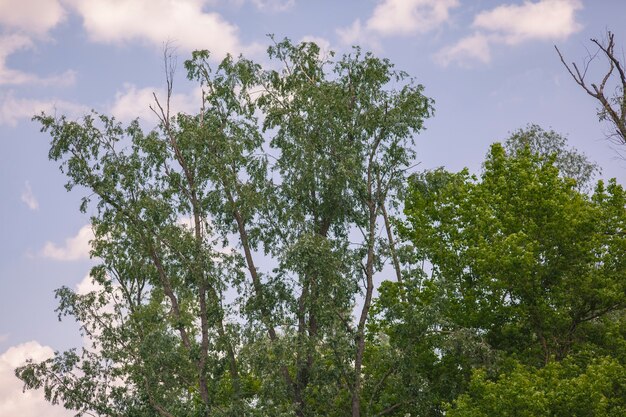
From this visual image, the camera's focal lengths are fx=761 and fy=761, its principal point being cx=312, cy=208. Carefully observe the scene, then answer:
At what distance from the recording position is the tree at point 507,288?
26.8 metres

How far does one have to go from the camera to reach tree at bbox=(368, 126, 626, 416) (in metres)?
26.8

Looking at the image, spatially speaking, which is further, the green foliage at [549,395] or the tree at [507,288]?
the tree at [507,288]

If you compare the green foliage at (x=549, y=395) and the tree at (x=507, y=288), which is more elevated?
the tree at (x=507, y=288)

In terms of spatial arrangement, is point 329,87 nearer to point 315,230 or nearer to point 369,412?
point 315,230

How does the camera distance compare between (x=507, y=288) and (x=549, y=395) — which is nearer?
(x=549, y=395)

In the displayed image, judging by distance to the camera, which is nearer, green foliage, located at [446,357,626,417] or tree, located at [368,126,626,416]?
green foliage, located at [446,357,626,417]

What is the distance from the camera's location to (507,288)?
28.8m

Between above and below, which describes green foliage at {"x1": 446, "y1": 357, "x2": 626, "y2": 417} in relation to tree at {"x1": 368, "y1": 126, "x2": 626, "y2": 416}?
below

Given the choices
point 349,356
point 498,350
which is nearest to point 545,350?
point 498,350

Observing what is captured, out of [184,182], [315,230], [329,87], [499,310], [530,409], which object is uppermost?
[329,87]

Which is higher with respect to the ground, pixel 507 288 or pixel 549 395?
pixel 507 288

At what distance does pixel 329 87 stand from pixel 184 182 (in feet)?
21.6

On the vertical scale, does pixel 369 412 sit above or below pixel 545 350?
below

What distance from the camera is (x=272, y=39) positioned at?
31.2 metres
